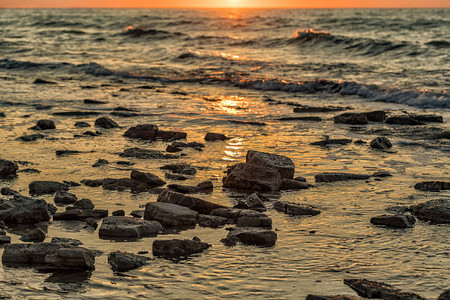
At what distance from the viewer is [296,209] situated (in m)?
5.86

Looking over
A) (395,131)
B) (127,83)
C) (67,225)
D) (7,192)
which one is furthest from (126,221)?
(127,83)

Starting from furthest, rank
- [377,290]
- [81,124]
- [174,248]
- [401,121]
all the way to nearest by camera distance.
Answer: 1. [401,121]
2. [81,124]
3. [174,248]
4. [377,290]

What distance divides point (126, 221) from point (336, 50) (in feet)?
80.6

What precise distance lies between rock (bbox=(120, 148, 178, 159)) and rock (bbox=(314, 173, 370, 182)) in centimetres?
226

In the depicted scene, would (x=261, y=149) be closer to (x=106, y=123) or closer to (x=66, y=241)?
(x=106, y=123)

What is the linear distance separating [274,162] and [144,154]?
7.00 feet

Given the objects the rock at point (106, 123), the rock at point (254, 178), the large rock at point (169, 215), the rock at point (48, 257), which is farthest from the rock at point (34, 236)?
the rock at point (106, 123)

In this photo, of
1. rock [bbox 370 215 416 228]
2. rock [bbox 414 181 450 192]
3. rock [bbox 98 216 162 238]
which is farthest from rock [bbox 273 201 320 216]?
rock [bbox 414 181 450 192]

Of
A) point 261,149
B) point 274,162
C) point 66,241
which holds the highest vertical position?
point 274,162

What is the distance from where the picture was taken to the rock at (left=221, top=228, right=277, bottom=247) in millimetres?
4965

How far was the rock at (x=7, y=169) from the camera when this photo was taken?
714 centimetres

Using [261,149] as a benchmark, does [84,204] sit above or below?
above

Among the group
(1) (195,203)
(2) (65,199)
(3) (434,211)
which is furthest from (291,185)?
(2) (65,199)

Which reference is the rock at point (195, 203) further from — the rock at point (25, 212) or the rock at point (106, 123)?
the rock at point (106, 123)
